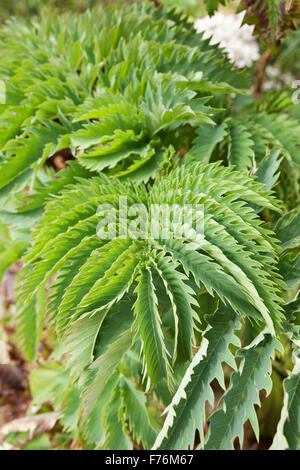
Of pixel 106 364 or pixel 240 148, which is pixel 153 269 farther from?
pixel 240 148

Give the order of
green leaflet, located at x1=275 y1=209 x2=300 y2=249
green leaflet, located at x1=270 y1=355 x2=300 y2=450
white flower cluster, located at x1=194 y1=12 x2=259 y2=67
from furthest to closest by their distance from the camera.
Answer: white flower cluster, located at x1=194 y1=12 x2=259 y2=67 < green leaflet, located at x1=275 y1=209 x2=300 y2=249 < green leaflet, located at x1=270 y1=355 x2=300 y2=450

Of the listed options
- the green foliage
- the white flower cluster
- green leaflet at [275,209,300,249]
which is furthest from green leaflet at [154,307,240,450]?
the white flower cluster

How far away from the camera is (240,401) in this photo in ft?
1.65

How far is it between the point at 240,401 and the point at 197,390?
2.2 inches

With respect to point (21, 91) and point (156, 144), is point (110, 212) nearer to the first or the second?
point (156, 144)

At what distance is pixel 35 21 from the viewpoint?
0.83 meters

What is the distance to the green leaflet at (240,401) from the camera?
0.49 meters

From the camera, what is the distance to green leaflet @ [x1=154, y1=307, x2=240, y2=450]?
1.58ft

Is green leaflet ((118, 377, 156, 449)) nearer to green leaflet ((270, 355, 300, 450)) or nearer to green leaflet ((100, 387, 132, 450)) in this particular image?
green leaflet ((100, 387, 132, 450))

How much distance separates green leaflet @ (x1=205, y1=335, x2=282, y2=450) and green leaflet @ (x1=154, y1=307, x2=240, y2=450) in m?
0.02

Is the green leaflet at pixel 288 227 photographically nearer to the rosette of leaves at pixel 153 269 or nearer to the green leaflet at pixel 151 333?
the rosette of leaves at pixel 153 269

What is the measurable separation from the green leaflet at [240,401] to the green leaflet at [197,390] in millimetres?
21

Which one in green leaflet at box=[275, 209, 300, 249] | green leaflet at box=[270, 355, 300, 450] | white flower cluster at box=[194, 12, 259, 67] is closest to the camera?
green leaflet at box=[270, 355, 300, 450]

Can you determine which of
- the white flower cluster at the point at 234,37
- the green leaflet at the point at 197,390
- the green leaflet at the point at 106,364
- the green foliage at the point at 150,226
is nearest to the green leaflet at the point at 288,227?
the green foliage at the point at 150,226
